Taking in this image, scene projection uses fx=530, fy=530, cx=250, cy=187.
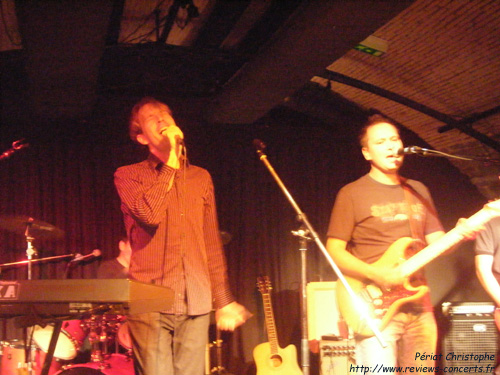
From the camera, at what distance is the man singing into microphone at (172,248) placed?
6.48 feet

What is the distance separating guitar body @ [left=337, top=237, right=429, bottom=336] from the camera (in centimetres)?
255

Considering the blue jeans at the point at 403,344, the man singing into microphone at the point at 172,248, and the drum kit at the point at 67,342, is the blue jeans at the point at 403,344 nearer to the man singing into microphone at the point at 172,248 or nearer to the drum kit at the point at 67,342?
the man singing into microphone at the point at 172,248

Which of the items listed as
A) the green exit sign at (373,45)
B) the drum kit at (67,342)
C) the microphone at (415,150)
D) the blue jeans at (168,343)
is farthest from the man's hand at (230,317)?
the green exit sign at (373,45)

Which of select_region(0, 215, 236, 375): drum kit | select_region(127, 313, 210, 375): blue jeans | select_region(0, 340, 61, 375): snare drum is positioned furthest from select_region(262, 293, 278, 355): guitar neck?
select_region(127, 313, 210, 375): blue jeans

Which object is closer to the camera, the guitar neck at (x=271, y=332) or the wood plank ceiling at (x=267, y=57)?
the wood plank ceiling at (x=267, y=57)

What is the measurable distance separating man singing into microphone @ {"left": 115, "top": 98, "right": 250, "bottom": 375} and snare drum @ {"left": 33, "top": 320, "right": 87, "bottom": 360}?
10.0 ft

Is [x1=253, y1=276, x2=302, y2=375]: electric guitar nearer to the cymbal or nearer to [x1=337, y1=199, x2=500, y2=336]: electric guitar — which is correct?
the cymbal

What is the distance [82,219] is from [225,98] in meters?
2.11

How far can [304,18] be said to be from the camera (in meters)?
4.01

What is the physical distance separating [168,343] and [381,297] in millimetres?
1140

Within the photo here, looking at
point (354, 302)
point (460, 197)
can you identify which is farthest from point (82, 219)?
point (460, 197)

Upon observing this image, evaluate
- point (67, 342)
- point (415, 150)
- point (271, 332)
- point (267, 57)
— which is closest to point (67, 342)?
point (67, 342)

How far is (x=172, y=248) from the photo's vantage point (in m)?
2.09

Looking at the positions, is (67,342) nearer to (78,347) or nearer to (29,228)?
(78,347)
